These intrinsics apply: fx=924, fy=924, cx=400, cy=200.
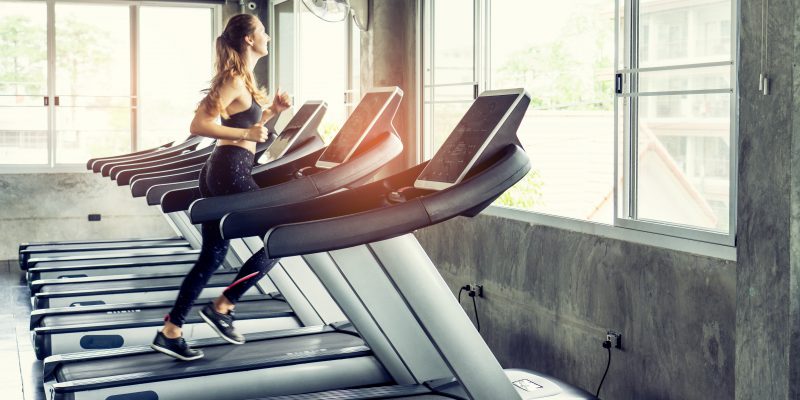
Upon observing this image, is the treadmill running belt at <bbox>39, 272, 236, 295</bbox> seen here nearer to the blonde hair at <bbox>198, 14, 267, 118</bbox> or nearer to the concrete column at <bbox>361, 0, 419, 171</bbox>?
the concrete column at <bbox>361, 0, 419, 171</bbox>

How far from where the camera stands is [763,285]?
98.0 inches

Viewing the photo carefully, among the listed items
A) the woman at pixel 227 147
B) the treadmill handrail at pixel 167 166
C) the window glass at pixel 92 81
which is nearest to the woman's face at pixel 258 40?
the woman at pixel 227 147

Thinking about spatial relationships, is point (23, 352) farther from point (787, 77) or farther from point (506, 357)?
point (787, 77)

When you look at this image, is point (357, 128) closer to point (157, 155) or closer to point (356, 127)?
point (356, 127)

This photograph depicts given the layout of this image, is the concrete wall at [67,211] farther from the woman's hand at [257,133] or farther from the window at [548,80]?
the woman's hand at [257,133]

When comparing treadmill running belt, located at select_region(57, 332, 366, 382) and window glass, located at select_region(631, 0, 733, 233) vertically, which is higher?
window glass, located at select_region(631, 0, 733, 233)

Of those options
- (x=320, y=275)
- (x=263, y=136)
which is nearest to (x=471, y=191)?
(x=320, y=275)

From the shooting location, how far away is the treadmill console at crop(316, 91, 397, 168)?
3.37 metres

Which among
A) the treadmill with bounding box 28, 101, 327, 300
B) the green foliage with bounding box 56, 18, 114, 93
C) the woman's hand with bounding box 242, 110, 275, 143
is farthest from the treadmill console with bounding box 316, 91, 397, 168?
the green foliage with bounding box 56, 18, 114, 93

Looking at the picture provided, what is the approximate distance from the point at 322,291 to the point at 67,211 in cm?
453

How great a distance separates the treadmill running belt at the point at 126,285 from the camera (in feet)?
18.1

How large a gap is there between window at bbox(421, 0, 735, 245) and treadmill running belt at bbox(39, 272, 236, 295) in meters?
1.89

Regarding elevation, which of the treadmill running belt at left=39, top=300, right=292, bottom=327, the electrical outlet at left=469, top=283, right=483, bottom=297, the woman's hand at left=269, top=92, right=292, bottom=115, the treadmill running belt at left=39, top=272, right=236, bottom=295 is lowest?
the treadmill running belt at left=39, top=300, right=292, bottom=327

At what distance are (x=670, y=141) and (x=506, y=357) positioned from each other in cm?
150
